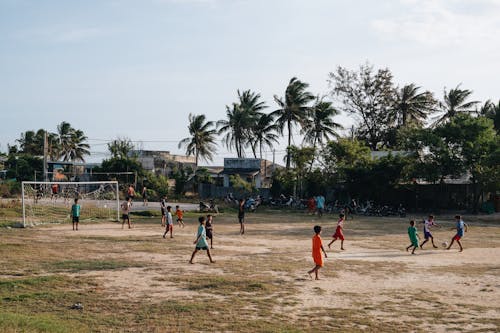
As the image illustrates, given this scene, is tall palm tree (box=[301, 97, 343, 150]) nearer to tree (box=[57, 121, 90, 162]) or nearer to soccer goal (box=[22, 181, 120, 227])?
soccer goal (box=[22, 181, 120, 227])

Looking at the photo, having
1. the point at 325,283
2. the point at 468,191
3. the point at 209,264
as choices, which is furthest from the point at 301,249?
the point at 468,191

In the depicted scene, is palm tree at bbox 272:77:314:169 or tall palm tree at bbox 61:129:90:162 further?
tall palm tree at bbox 61:129:90:162

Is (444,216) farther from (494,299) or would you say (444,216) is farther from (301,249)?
(494,299)

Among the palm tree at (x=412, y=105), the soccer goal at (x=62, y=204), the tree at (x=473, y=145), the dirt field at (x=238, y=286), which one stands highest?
the palm tree at (x=412, y=105)

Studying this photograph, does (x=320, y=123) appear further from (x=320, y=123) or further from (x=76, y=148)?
(x=76, y=148)

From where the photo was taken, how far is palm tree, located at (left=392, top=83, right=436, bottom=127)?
62.6 m

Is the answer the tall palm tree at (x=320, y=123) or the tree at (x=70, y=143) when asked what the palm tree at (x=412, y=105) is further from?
the tree at (x=70, y=143)

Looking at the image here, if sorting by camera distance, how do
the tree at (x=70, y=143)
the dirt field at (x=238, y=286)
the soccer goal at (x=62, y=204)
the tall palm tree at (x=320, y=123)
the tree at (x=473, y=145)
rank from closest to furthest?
the dirt field at (x=238, y=286), the soccer goal at (x=62, y=204), the tree at (x=473, y=145), the tall palm tree at (x=320, y=123), the tree at (x=70, y=143)

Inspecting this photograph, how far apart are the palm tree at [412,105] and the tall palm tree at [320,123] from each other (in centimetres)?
870

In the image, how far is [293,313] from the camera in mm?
11320

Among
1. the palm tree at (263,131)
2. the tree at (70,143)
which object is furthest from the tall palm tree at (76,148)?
the palm tree at (263,131)

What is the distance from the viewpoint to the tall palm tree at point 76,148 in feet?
280

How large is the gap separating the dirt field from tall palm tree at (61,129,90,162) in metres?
64.0

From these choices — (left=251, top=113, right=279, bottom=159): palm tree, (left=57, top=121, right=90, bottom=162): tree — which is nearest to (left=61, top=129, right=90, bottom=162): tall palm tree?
(left=57, top=121, right=90, bottom=162): tree
